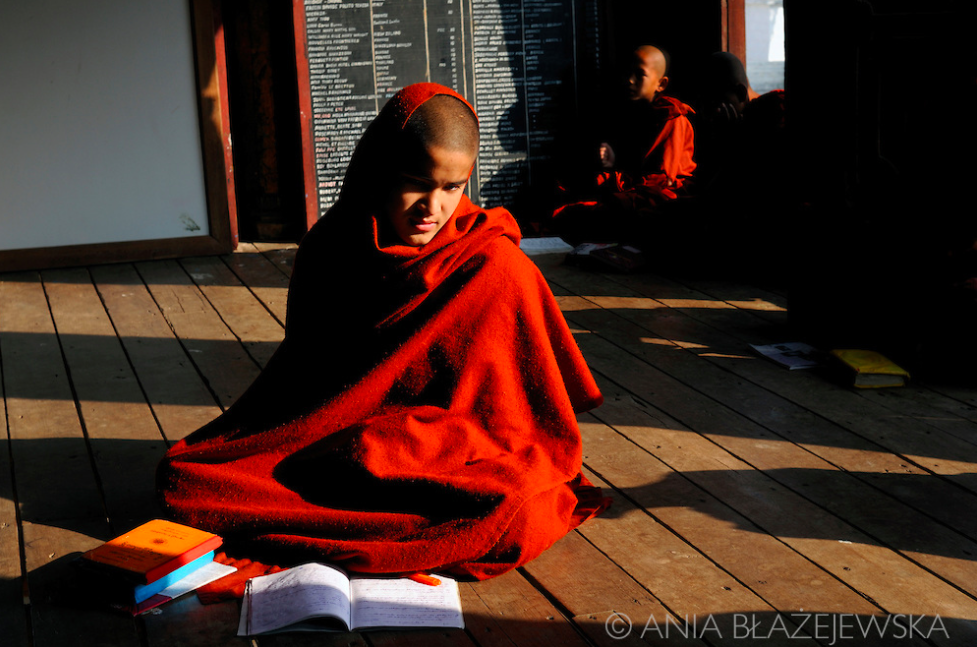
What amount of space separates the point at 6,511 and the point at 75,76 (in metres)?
3.78

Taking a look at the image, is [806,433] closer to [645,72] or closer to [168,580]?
[168,580]

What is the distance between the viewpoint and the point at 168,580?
7.38ft

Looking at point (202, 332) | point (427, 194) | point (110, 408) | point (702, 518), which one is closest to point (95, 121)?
point (202, 332)

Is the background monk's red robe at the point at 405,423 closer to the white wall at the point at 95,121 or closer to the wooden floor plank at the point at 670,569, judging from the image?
the wooden floor plank at the point at 670,569

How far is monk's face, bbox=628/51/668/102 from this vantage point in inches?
249

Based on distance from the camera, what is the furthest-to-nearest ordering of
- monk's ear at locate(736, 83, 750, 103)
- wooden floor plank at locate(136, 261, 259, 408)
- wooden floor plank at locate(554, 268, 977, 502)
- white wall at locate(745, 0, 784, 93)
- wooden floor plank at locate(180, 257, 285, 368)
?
white wall at locate(745, 0, 784, 93) → monk's ear at locate(736, 83, 750, 103) → wooden floor plank at locate(180, 257, 285, 368) → wooden floor plank at locate(136, 261, 259, 408) → wooden floor plank at locate(554, 268, 977, 502)

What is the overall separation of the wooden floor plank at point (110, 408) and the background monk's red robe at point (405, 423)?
1.19 ft

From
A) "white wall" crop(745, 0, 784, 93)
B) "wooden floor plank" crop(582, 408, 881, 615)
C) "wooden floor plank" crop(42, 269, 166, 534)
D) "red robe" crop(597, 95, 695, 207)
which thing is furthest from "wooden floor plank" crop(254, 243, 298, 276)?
"white wall" crop(745, 0, 784, 93)

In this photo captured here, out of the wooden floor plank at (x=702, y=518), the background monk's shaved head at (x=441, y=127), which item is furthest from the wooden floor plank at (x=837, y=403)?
the background monk's shaved head at (x=441, y=127)

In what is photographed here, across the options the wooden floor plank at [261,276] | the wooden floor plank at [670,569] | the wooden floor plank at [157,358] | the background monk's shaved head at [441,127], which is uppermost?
the background monk's shaved head at [441,127]

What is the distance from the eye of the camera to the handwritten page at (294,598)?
209 cm

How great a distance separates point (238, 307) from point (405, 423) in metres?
2.80

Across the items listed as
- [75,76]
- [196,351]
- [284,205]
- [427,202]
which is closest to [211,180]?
[284,205]

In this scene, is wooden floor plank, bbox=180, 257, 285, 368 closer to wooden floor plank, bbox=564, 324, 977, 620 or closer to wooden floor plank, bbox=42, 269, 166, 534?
wooden floor plank, bbox=42, 269, 166, 534
